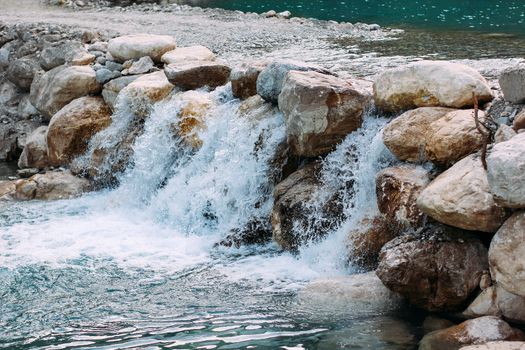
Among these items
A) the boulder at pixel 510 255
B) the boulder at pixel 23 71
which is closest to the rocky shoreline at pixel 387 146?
the boulder at pixel 510 255

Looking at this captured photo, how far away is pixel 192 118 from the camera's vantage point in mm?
10258

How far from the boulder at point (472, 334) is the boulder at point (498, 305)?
0.16 metres

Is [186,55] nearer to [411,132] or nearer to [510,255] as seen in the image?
[411,132]

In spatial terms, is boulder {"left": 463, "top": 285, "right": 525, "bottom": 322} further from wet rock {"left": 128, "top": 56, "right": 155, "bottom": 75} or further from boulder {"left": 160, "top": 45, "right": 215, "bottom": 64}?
wet rock {"left": 128, "top": 56, "right": 155, "bottom": 75}

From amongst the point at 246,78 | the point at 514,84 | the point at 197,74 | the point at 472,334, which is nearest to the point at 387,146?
the point at 514,84

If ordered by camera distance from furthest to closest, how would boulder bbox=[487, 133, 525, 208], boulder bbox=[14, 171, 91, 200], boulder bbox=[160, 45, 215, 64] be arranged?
1. boulder bbox=[160, 45, 215, 64]
2. boulder bbox=[14, 171, 91, 200]
3. boulder bbox=[487, 133, 525, 208]

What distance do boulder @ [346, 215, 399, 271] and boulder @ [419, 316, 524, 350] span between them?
1.57 metres

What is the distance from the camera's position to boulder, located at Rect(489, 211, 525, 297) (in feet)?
18.7

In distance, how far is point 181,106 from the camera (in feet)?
34.1

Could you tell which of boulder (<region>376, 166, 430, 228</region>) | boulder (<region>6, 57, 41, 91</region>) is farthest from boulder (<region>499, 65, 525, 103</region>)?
boulder (<region>6, 57, 41, 91</region>)

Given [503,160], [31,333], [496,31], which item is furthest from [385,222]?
[496,31]

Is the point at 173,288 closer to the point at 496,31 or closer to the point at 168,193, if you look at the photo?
the point at 168,193

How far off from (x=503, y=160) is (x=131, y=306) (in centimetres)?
365

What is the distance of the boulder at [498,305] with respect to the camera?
5.89 metres
